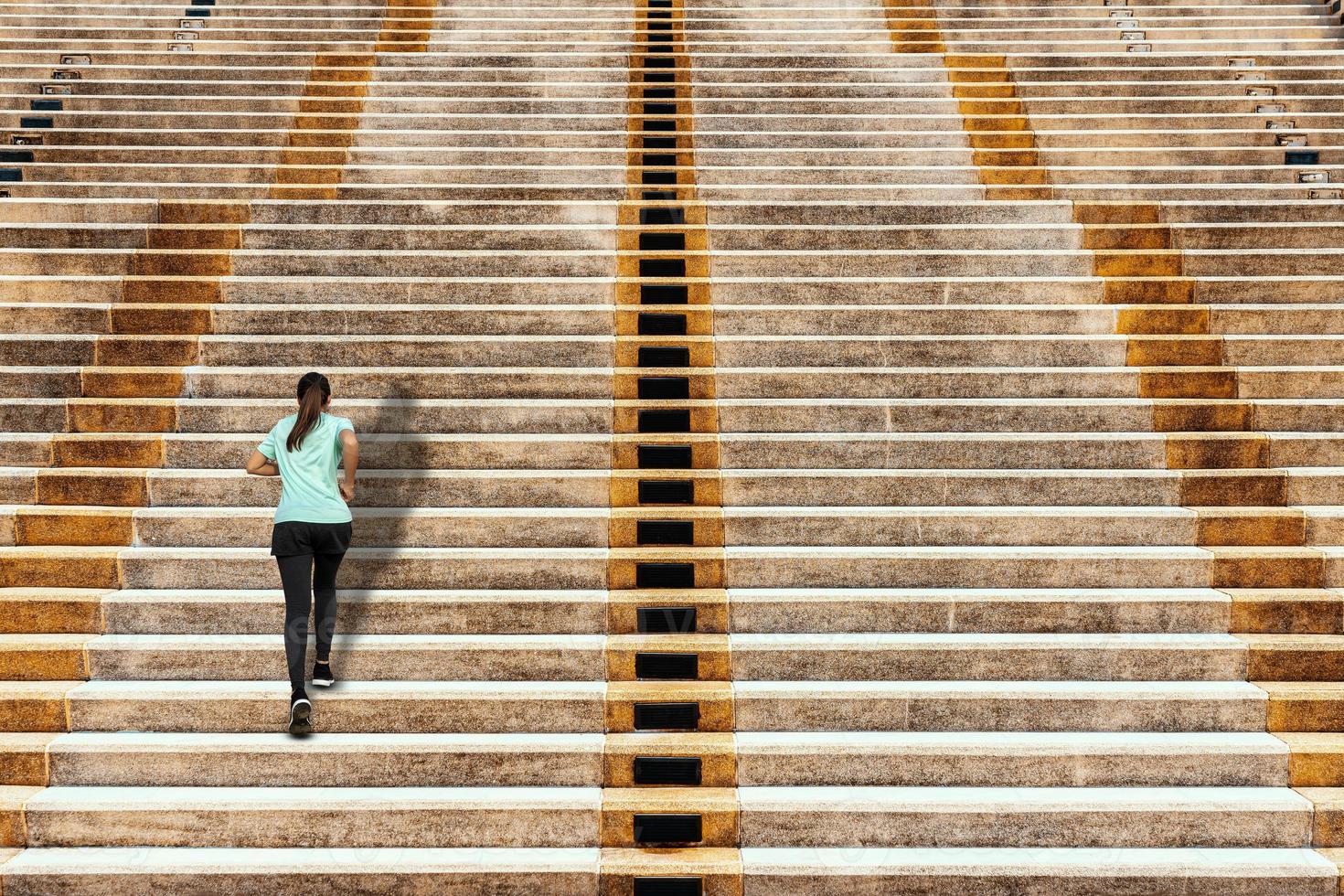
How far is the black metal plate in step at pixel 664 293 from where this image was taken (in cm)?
653

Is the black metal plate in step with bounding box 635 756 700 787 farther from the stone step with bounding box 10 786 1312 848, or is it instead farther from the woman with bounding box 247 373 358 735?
the woman with bounding box 247 373 358 735

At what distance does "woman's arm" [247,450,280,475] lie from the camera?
4410mm

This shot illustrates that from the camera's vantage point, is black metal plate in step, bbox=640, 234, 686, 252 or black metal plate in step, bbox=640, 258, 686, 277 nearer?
black metal plate in step, bbox=640, 258, 686, 277

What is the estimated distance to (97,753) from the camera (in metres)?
4.39

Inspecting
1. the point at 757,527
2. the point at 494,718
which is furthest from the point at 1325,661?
the point at 494,718

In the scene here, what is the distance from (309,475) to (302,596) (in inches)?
22.6

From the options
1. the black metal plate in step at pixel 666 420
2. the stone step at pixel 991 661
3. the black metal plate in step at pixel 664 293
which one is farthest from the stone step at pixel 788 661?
the black metal plate in step at pixel 664 293

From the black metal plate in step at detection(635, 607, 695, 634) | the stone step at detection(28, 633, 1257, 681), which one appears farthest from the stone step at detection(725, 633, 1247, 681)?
the black metal plate in step at detection(635, 607, 695, 634)

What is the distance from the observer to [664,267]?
6.73 meters

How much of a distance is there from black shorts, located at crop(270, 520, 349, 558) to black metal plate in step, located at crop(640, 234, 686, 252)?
346 cm

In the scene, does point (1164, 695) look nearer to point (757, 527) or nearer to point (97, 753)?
→ point (757, 527)

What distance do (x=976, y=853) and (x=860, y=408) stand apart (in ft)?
8.58

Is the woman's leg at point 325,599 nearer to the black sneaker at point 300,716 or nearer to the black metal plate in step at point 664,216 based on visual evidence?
the black sneaker at point 300,716

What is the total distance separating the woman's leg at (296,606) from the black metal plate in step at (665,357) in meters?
2.59
